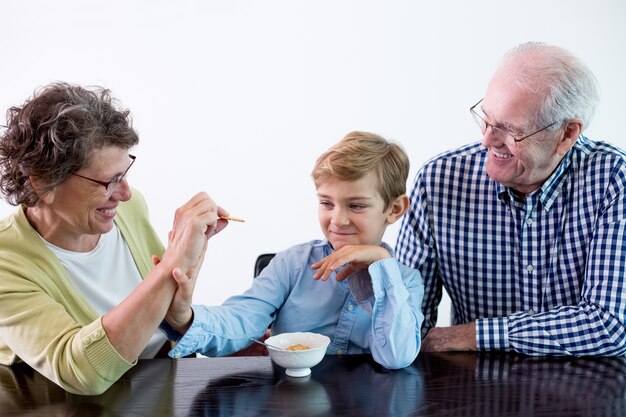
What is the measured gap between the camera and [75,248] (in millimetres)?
1855

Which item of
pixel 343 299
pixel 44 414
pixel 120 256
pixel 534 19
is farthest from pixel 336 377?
pixel 534 19

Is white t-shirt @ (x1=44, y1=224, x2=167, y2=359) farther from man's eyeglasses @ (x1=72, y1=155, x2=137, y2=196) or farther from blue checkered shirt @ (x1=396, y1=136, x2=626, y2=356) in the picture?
blue checkered shirt @ (x1=396, y1=136, x2=626, y2=356)

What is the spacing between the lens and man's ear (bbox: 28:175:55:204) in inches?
66.2

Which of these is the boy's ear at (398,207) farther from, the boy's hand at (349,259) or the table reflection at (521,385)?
the table reflection at (521,385)

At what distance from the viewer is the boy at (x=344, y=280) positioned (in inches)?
68.4

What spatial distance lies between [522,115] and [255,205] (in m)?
2.63

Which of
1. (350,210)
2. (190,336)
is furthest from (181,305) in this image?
(350,210)

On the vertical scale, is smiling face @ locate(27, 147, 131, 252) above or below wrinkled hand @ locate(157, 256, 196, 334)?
above

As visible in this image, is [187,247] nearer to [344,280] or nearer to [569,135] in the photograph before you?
[344,280]

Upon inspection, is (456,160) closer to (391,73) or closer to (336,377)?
(336,377)

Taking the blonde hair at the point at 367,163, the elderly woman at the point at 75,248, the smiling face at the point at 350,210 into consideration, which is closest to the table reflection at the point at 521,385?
the smiling face at the point at 350,210

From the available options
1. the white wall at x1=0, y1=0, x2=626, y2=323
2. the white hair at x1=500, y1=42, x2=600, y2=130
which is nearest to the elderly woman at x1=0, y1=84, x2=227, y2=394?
the white hair at x1=500, y1=42, x2=600, y2=130

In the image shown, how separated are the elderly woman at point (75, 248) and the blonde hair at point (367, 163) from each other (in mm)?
351

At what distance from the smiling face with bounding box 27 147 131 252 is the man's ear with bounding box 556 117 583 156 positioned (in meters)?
1.15
